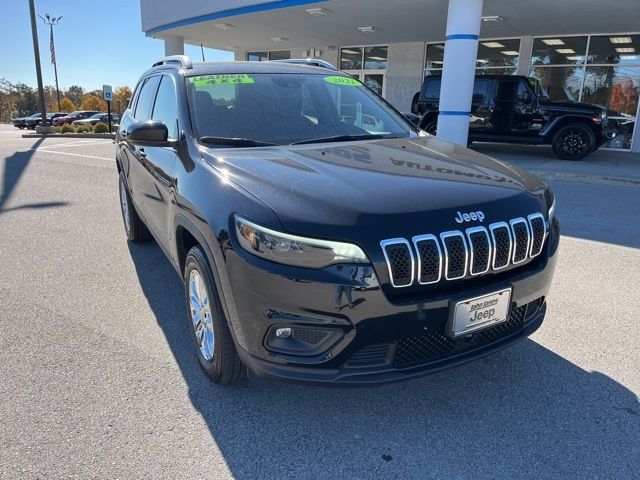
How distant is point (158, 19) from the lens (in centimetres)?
1892

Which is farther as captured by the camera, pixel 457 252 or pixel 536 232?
pixel 536 232

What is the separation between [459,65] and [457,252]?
9718 millimetres

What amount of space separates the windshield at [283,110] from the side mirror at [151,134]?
21 centimetres

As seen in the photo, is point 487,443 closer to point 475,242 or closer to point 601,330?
point 475,242

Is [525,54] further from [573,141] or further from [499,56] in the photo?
[573,141]

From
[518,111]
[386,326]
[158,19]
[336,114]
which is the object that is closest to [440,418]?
[386,326]

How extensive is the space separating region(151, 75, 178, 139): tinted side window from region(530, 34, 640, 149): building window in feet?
49.1

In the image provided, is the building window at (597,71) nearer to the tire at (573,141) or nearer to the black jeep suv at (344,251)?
the tire at (573,141)

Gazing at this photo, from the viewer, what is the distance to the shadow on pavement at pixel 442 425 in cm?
221

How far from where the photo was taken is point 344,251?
6.87ft

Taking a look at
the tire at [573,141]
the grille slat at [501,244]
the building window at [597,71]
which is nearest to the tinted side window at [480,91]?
the tire at [573,141]

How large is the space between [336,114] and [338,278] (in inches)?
76.1

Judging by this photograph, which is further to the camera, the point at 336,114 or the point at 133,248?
the point at 133,248

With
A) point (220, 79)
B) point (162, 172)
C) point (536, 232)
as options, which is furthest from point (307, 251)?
point (220, 79)
